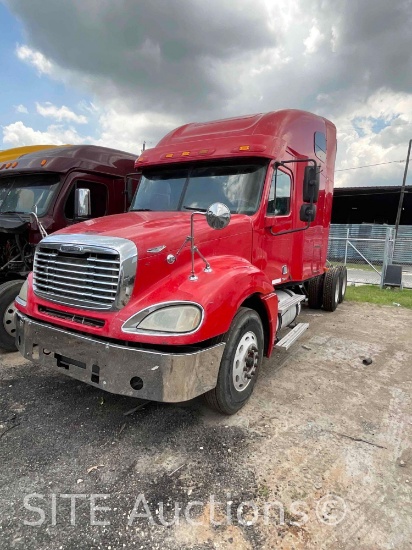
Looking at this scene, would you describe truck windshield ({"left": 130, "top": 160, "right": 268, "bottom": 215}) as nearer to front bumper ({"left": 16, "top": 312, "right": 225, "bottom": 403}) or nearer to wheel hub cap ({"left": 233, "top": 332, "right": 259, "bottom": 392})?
wheel hub cap ({"left": 233, "top": 332, "right": 259, "bottom": 392})

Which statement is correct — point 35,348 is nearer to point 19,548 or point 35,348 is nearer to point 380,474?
point 19,548

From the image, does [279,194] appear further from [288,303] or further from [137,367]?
[137,367]

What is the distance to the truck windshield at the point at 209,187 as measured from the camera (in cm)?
405

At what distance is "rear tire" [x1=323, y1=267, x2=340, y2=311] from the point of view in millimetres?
7660

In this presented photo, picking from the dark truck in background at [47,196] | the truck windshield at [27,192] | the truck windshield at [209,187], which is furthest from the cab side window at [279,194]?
the truck windshield at [27,192]

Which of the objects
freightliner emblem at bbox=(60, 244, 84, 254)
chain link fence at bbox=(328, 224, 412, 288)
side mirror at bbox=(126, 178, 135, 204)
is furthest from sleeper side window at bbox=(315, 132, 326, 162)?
chain link fence at bbox=(328, 224, 412, 288)

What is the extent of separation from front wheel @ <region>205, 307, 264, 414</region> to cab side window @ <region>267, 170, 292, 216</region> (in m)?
1.53

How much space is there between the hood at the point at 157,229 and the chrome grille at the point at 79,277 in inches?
9.5

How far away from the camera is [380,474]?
256 cm

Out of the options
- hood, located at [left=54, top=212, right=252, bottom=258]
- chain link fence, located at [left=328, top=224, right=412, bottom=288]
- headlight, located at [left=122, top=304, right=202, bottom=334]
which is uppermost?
hood, located at [left=54, top=212, right=252, bottom=258]

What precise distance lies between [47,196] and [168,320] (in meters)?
4.17

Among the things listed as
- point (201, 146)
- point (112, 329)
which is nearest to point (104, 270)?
point (112, 329)

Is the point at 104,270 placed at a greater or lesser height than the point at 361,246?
greater

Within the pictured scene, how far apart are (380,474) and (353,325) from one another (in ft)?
14.9
